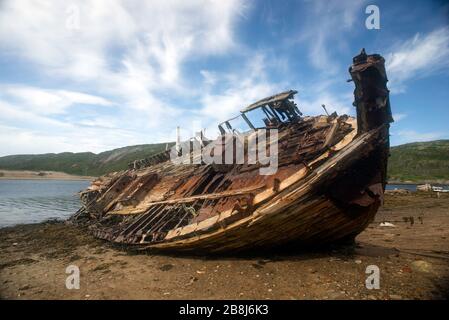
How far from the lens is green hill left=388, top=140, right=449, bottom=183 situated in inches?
3292

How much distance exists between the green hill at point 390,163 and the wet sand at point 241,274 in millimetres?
85924

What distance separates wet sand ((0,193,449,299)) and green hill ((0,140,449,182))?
282ft

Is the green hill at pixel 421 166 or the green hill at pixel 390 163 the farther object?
the green hill at pixel 390 163

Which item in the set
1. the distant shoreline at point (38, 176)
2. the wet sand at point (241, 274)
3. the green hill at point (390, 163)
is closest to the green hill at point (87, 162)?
the green hill at point (390, 163)

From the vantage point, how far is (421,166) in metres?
93.0

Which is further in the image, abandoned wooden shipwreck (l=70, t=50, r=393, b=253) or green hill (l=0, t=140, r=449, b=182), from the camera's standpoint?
green hill (l=0, t=140, r=449, b=182)

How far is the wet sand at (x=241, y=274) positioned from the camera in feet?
20.2

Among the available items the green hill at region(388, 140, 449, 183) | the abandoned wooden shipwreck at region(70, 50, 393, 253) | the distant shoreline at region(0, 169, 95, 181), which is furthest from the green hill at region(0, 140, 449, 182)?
the abandoned wooden shipwreck at region(70, 50, 393, 253)

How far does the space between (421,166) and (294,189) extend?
10547cm
